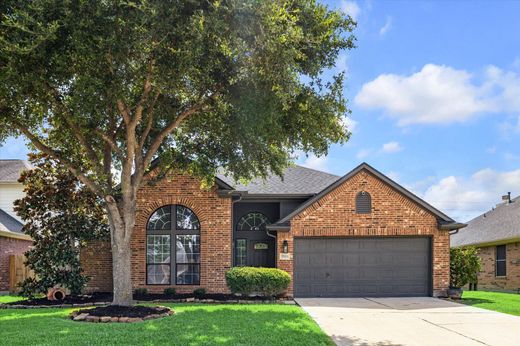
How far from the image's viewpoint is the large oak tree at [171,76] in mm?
10258

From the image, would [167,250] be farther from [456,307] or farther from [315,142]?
[456,307]

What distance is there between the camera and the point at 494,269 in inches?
972

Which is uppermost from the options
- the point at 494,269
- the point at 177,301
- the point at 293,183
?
the point at 293,183

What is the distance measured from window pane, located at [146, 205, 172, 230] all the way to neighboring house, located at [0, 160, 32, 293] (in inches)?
282

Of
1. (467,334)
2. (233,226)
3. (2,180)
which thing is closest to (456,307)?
(467,334)

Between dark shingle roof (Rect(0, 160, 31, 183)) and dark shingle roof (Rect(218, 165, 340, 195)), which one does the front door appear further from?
dark shingle roof (Rect(0, 160, 31, 183))

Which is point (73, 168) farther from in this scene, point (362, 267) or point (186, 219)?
point (362, 267)

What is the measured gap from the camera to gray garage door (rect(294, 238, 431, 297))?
17609 millimetres

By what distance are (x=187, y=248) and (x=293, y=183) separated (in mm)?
5078

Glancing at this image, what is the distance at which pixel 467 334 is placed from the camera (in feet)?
34.0

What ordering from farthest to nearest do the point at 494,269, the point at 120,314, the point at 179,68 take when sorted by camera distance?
the point at 494,269 → the point at 120,314 → the point at 179,68

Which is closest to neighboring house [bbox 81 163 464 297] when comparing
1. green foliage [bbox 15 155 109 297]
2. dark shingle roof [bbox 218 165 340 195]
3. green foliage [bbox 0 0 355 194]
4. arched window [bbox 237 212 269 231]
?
green foliage [bbox 15 155 109 297]

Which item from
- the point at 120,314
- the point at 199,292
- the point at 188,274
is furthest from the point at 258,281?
the point at 120,314

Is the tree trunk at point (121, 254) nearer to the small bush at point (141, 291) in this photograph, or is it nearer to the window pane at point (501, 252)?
the small bush at point (141, 291)
